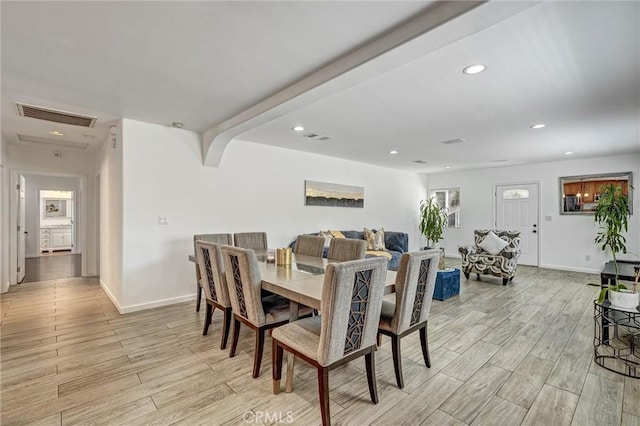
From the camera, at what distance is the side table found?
7.96 feet

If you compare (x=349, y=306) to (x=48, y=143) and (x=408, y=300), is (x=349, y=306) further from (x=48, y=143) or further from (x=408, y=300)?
(x=48, y=143)

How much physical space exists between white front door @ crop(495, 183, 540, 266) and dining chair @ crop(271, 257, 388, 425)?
6842mm

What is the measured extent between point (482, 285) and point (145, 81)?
563cm

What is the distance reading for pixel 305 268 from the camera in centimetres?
282

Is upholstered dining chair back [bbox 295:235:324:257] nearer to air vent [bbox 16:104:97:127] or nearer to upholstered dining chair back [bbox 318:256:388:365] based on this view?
upholstered dining chair back [bbox 318:256:388:365]

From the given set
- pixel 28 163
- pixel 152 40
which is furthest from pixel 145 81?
pixel 28 163

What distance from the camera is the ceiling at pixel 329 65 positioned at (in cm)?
174

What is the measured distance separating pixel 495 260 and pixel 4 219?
797 centimetres

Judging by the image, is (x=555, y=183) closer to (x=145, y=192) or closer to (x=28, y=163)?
(x=145, y=192)

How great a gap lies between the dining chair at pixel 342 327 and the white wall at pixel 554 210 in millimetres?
6772

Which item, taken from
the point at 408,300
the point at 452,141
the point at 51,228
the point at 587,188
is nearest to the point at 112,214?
the point at 408,300

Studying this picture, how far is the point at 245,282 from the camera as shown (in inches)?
88.4

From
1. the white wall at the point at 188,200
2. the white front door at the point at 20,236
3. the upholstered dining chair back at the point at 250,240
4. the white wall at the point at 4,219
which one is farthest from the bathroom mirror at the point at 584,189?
the white front door at the point at 20,236

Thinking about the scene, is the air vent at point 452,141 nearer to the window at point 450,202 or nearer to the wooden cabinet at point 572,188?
the wooden cabinet at point 572,188
